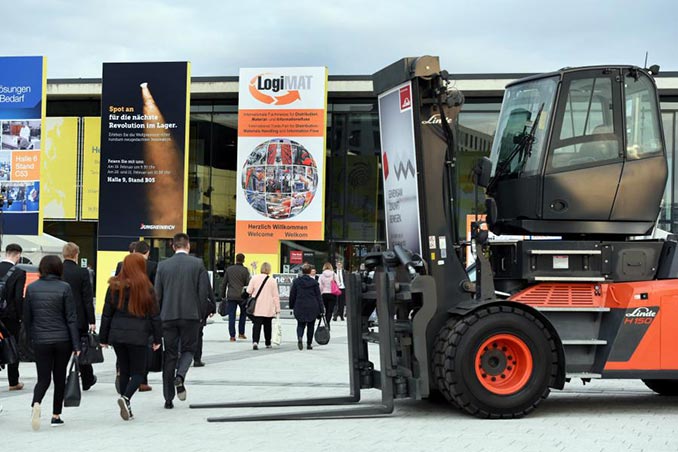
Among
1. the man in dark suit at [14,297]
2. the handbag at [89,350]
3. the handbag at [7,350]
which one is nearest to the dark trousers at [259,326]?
the man in dark suit at [14,297]

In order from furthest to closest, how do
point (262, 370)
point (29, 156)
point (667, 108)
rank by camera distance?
point (667, 108)
point (29, 156)
point (262, 370)

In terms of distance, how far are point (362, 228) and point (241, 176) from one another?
663 centimetres

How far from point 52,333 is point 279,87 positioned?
2915 cm

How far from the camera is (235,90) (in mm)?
44156

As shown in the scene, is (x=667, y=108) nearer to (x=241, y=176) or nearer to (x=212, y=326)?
(x=241, y=176)

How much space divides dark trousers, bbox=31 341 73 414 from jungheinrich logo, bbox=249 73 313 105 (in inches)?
1138

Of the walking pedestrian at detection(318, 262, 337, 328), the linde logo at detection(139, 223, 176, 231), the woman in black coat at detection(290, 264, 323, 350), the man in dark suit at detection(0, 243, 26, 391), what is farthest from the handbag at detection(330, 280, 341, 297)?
the man in dark suit at detection(0, 243, 26, 391)

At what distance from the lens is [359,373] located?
37.9 feet

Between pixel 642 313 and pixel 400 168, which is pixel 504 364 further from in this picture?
pixel 400 168

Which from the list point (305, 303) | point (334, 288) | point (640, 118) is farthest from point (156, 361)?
point (334, 288)

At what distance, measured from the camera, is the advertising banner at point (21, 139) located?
37531 mm

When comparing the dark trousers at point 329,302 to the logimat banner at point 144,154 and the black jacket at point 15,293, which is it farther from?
the black jacket at point 15,293

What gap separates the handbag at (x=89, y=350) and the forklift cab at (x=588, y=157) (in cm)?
429

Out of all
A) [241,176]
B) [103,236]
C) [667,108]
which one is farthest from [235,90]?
[667,108]
